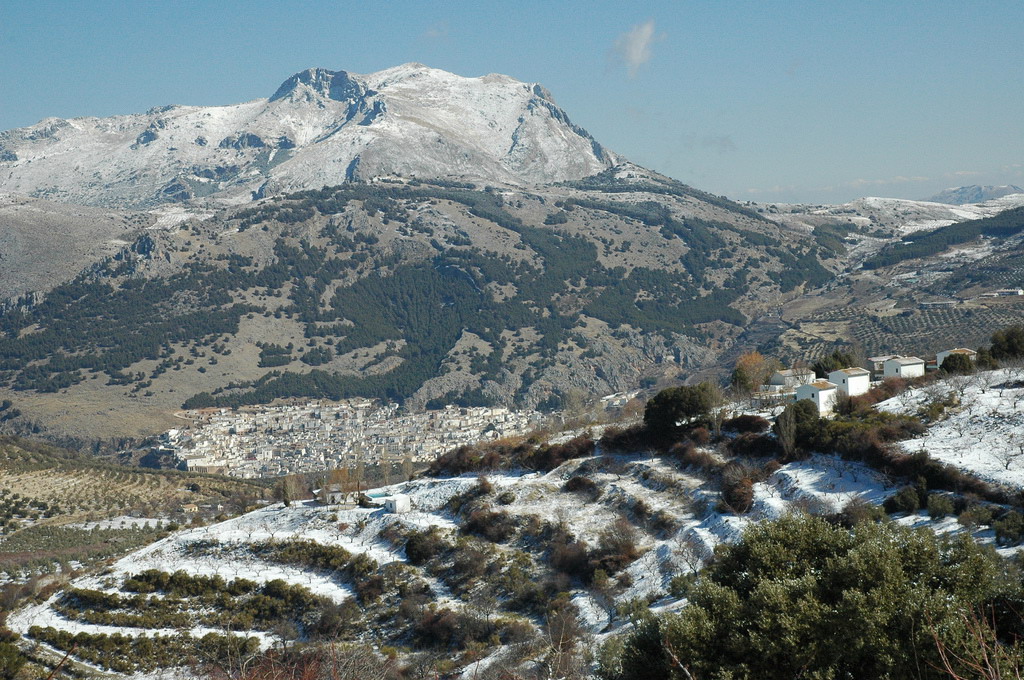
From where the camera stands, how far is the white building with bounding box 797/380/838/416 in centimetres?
4200

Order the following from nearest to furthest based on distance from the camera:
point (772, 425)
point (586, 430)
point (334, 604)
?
point (334, 604) < point (772, 425) < point (586, 430)

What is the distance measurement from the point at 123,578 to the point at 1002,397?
118ft

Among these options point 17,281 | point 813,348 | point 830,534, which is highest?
point 17,281

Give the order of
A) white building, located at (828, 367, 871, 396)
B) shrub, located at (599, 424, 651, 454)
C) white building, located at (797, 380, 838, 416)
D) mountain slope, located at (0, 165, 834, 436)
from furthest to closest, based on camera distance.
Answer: mountain slope, located at (0, 165, 834, 436), white building, located at (828, 367, 871, 396), shrub, located at (599, 424, 651, 454), white building, located at (797, 380, 838, 416)

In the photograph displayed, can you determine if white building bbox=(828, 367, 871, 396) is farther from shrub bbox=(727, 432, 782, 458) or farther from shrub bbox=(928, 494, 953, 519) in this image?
shrub bbox=(928, 494, 953, 519)

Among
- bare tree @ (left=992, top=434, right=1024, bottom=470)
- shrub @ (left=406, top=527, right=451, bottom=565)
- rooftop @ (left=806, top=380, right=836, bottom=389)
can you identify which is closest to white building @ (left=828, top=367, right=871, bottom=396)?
rooftop @ (left=806, top=380, right=836, bottom=389)

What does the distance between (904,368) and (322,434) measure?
78.2 meters

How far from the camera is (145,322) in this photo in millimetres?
149375

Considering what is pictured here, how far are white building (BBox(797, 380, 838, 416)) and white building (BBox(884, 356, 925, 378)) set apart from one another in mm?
7156

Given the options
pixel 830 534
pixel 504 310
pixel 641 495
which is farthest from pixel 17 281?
pixel 830 534

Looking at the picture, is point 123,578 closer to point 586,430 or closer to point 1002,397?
point 586,430

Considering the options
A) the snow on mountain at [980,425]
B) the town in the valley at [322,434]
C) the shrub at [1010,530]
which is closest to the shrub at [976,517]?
the shrub at [1010,530]

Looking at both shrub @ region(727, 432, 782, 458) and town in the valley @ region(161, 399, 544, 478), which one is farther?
town in the valley @ region(161, 399, 544, 478)

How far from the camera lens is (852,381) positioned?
1730 inches
